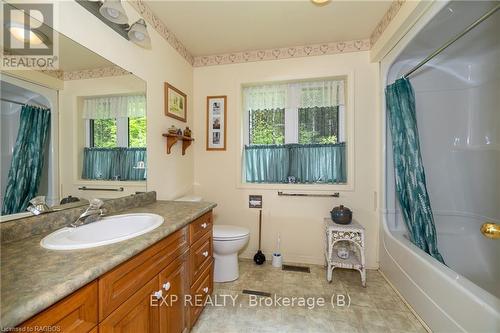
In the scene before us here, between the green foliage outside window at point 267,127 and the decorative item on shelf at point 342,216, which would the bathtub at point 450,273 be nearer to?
the decorative item on shelf at point 342,216

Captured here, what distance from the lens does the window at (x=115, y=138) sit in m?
1.34

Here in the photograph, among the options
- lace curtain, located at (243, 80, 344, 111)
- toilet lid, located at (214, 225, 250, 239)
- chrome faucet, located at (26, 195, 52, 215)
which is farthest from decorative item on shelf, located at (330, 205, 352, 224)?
chrome faucet, located at (26, 195, 52, 215)

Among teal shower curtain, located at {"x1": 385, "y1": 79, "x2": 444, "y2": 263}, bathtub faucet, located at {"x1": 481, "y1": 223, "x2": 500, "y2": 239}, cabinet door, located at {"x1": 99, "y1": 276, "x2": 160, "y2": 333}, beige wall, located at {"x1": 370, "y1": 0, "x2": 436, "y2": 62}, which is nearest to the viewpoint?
cabinet door, located at {"x1": 99, "y1": 276, "x2": 160, "y2": 333}

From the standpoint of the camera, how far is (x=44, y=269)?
2.21 ft

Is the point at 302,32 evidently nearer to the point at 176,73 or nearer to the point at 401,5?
the point at 401,5

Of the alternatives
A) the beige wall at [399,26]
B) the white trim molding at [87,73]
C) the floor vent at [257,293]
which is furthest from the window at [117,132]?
the beige wall at [399,26]

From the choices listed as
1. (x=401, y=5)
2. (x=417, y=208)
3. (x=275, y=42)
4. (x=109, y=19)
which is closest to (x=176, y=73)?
(x=109, y=19)

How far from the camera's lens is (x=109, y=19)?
54.5 inches

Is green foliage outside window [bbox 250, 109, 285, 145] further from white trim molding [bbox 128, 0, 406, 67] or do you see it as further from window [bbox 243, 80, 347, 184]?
white trim molding [bbox 128, 0, 406, 67]

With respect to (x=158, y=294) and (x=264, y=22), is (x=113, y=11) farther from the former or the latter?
(x=158, y=294)

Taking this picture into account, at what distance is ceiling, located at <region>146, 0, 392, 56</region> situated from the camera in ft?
5.85

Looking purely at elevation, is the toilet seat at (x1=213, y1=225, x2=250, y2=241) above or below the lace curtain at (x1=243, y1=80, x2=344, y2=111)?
below

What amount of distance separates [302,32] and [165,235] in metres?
2.21

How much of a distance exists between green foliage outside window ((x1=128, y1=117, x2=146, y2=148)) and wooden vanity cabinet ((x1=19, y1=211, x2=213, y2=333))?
0.78m
